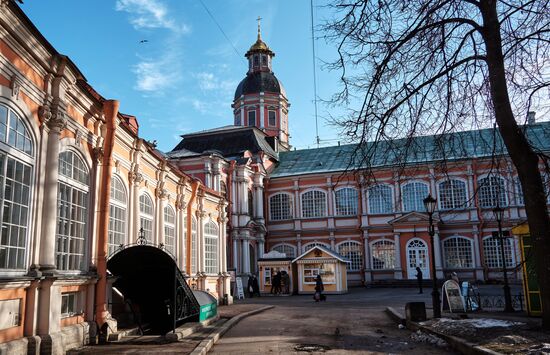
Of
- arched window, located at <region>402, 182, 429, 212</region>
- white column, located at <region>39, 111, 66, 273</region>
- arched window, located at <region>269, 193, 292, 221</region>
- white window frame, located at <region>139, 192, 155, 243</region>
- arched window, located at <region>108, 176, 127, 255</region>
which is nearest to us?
white column, located at <region>39, 111, 66, 273</region>

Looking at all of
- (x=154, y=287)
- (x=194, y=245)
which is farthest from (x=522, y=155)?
(x=194, y=245)

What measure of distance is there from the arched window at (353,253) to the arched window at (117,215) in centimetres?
3095

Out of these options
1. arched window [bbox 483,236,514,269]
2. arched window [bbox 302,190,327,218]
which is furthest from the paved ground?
arched window [bbox 302,190,327,218]

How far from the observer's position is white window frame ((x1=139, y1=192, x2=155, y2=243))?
602 inches

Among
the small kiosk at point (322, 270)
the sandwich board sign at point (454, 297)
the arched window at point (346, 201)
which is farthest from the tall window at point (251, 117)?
the sandwich board sign at point (454, 297)

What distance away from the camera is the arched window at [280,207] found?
45.0 metres

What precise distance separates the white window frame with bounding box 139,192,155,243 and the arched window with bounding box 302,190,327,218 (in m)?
28.9

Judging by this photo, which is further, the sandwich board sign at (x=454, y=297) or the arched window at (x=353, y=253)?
the arched window at (x=353, y=253)

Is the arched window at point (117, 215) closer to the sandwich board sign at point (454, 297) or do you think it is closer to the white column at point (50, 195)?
the white column at point (50, 195)

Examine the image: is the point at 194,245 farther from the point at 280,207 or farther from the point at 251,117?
the point at 251,117

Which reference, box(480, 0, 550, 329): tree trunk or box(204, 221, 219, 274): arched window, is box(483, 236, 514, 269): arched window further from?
box(480, 0, 550, 329): tree trunk

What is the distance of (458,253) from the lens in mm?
39500

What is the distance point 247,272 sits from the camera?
127 ft

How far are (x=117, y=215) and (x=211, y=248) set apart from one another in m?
9.98
